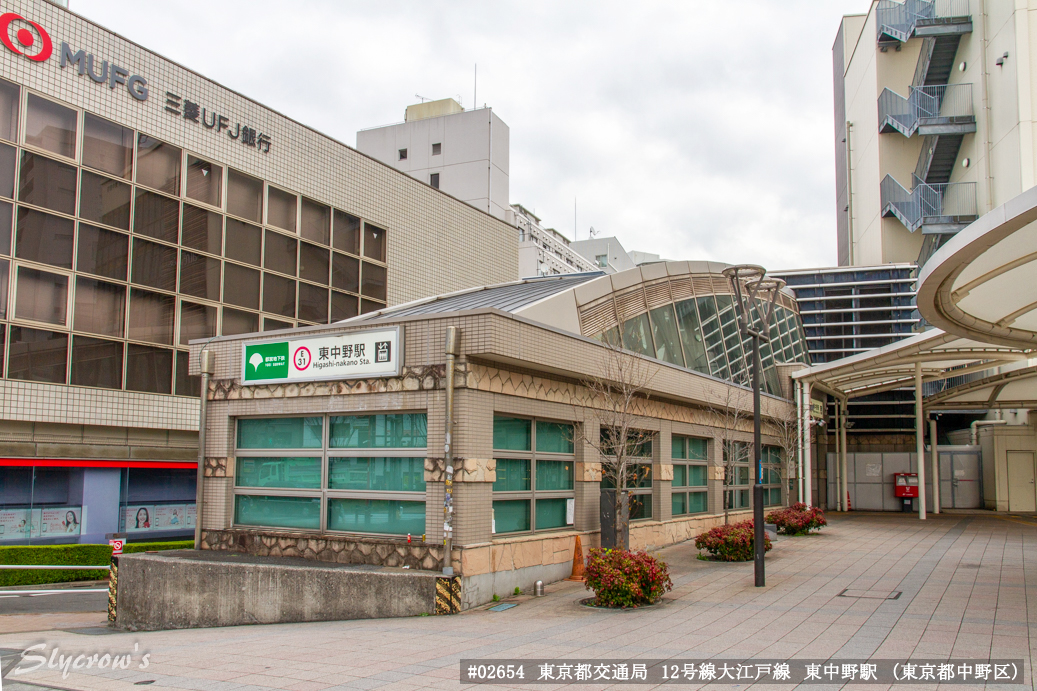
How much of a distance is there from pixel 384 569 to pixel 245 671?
172 inches

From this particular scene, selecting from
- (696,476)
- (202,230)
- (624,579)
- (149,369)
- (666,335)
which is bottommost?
(624,579)

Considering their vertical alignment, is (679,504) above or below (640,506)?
below

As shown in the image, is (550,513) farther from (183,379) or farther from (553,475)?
(183,379)

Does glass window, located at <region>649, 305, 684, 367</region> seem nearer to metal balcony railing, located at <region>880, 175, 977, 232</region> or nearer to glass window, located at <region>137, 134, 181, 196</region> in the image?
glass window, located at <region>137, 134, 181, 196</region>

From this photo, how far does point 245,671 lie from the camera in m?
9.25

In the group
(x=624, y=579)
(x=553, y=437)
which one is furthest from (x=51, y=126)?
(x=624, y=579)

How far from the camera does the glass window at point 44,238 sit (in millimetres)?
21000

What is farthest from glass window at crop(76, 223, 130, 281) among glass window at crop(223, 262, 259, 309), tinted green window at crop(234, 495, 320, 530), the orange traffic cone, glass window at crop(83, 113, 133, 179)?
the orange traffic cone

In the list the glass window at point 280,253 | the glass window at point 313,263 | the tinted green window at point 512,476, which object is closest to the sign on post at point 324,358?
the tinted green window at point 512,476

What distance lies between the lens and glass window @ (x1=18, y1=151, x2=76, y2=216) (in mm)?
21078

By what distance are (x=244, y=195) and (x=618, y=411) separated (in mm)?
16262

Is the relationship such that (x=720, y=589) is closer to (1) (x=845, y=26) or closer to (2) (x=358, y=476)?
(2) (x=358, y=476)

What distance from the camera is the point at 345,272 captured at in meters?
30.1

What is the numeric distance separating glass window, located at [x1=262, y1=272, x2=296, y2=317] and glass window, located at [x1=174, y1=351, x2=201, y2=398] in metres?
3.48
